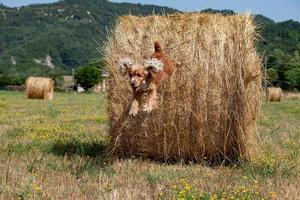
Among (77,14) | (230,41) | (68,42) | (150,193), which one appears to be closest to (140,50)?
(230,41)

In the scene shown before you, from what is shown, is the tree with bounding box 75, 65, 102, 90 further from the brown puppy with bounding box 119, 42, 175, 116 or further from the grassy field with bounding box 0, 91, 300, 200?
the brown puppy with bounding box 119, 42, 175, 116

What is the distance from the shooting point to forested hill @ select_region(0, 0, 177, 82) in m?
114

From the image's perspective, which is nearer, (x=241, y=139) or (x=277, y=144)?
(x=241, y=139)

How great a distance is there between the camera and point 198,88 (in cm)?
788

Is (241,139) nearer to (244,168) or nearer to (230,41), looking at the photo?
(244,168)

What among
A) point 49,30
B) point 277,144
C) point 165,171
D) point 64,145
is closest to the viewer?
point 165,171

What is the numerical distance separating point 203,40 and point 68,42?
117 metres

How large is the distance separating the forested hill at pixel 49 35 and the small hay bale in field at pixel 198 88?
276ft

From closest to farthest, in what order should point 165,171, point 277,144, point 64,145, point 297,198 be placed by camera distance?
point 297,198
point 165,171
point 64,145
point 277,144

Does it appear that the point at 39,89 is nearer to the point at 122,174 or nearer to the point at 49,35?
the point at 122,174

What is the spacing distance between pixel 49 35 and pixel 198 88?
127045 mm

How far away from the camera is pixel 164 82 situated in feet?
25.8

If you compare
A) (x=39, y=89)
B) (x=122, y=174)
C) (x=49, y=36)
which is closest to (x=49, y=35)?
(x=49, y=36)

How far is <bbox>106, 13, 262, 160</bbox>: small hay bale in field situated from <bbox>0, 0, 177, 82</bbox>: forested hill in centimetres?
8411
